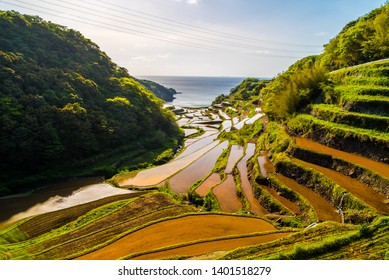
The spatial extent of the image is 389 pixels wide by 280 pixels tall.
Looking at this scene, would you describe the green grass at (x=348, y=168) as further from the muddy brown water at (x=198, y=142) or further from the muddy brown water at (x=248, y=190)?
the muddy brown water at (x=198, y=142)

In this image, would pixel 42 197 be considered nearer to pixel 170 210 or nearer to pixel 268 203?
pixel 170 210

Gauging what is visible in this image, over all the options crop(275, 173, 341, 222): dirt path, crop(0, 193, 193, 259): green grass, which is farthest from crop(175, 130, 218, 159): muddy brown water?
crop(275, 173, 341, 222): dirt path

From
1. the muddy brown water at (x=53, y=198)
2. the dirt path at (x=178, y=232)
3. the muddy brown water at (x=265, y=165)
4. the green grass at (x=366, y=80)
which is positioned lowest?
the muddy brown water at (x=53, y=198)

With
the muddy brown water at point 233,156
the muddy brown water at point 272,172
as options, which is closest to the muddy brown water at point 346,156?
the muddy brown water at point 272,172

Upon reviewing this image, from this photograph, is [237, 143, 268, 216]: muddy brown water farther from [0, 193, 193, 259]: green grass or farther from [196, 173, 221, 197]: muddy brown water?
[0, 193, 193, 259]: green grass

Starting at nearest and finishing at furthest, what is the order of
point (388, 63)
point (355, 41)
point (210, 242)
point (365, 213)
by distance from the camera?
point (365, 213), point (210, 242), point (388, 63), point (355, 41)

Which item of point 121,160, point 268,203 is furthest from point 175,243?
point 121,160
